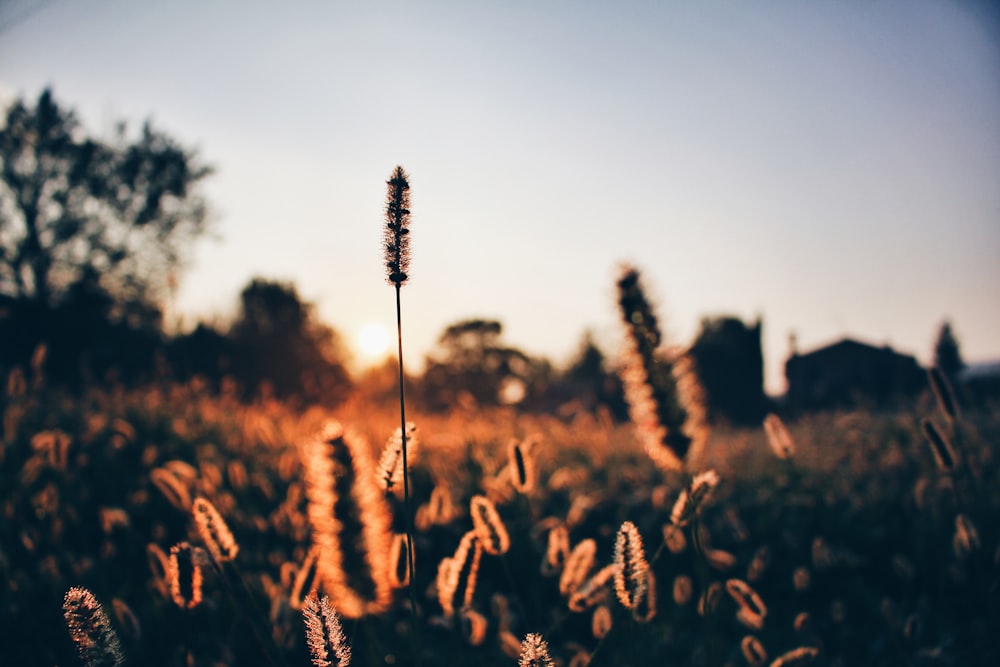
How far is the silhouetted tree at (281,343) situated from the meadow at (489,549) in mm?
25786

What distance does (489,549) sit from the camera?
1.62 meters

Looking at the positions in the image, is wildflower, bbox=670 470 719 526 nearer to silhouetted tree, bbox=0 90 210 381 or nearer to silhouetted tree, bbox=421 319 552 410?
silhouetted tree, bbox=0 90 210 381

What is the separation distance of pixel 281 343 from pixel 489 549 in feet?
120

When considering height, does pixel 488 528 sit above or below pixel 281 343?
below

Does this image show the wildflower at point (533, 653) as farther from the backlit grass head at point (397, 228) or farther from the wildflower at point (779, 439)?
the wildflower at point (779, 439)

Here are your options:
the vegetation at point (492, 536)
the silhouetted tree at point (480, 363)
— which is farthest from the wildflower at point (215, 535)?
the silhouetted tree at point (480, 363)

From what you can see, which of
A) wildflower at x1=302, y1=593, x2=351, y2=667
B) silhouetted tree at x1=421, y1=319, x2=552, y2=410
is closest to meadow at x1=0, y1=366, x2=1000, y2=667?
wildflower at x1=302, y1=593, x2=351, y2=667

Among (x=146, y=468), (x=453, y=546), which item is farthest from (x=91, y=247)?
(x=453, y=546)

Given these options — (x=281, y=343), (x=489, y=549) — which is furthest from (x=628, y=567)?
(x=281, y=343)

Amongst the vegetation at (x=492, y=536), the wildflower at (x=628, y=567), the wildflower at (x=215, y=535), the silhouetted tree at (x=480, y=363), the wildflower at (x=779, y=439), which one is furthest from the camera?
the silhouetted tree at (x=480, y=363)

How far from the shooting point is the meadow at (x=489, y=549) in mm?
1729

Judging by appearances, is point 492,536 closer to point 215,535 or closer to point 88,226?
point 215,535

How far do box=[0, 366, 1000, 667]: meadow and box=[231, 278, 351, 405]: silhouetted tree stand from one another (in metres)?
25.8

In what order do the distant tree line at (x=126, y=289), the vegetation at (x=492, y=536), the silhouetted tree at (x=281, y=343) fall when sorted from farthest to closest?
the silhouetted tree at (x=281, y=343)
the distant tree line at (x=126, y=289)
the vegetation at (x=492, y=536)
